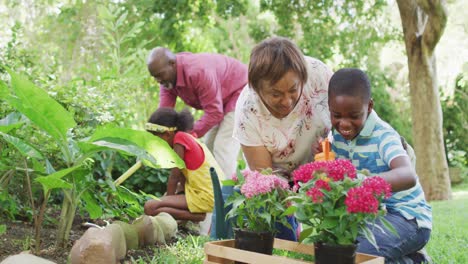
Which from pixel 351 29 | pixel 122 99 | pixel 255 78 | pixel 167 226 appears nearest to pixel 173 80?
pixel 122 99

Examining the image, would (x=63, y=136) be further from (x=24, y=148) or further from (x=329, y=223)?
(x=329, y=223)

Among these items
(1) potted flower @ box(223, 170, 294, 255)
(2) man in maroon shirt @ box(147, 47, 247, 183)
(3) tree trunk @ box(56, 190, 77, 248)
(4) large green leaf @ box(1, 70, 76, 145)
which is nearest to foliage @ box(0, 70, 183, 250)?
(4) large green leaf @ box(1, 70, 76, 145)

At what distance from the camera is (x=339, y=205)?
1929mm

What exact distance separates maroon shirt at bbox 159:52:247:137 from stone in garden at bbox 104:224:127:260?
7.11ft

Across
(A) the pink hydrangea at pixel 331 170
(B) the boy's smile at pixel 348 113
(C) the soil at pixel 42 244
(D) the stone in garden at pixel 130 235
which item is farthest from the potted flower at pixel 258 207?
(D) the stone in garden at pixel 130 235

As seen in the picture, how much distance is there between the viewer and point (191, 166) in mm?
4531

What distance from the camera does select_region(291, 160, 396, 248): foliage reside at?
1833 millimetres

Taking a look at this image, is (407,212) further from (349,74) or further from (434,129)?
(434,129)

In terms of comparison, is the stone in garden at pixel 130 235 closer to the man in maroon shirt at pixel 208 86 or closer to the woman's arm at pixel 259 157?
the woman's arm at pixel 259 157

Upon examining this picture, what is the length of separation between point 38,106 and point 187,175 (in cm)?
203

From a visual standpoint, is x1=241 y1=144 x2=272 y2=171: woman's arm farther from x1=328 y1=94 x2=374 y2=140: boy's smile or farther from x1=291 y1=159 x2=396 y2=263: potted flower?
x1=291 y1=159 x2=396 y2=263: potted flower

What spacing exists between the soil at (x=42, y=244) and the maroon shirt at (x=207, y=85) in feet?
5.32

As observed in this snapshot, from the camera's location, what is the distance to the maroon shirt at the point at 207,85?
512 centimetres

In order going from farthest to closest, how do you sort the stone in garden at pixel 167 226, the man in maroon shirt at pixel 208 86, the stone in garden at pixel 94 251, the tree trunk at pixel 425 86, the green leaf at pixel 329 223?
the tree trunk at pixel 425 86, the man in maroon shirt at pixel 208 86, the stone in garden at pixel 167 226, the stone in garden at pixel 94 251, the green leaf at pixel 329 223
